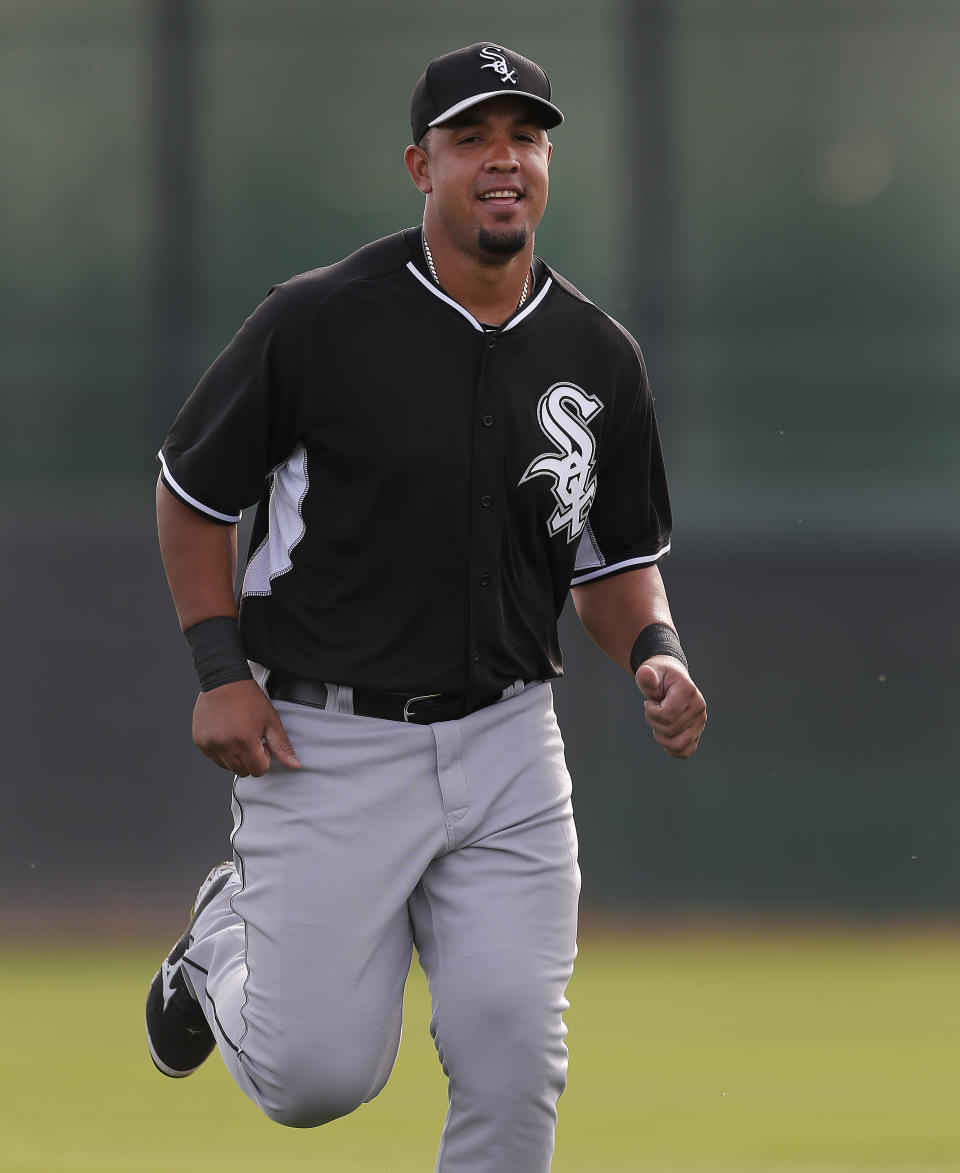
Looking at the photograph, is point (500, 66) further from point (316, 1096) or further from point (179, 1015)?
point (179, 1015)

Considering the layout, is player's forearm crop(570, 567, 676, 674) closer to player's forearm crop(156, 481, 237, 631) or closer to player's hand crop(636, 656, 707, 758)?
player's hand crop(636, 656, 707, 758)

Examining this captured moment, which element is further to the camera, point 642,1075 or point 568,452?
point 642,1075

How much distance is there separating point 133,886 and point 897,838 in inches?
103

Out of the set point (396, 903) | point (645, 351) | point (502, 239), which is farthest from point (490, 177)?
point (645, 351)

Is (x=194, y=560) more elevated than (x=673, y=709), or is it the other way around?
(x=194, y=560)

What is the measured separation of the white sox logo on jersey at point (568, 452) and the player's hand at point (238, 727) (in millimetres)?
533

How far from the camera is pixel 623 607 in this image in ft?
9.43

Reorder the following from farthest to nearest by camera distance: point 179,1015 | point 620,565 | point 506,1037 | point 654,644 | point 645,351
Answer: point 645,351 < point 179,1015 < point 620,565 < point 654,644 < point 506,1037

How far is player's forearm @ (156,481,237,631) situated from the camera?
8.50 feet

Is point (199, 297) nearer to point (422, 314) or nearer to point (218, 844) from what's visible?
point (218, 844)

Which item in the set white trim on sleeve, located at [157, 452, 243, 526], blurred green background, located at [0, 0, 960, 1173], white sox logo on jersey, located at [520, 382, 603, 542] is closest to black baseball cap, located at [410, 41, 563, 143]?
white sox logo on jersey, located at [520, 382, 603, 542]

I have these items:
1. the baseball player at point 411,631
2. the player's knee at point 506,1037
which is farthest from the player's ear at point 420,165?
the player's knee at point 506,1037

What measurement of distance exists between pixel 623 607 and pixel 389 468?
0.56 metres

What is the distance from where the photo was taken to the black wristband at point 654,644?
2.73 m
